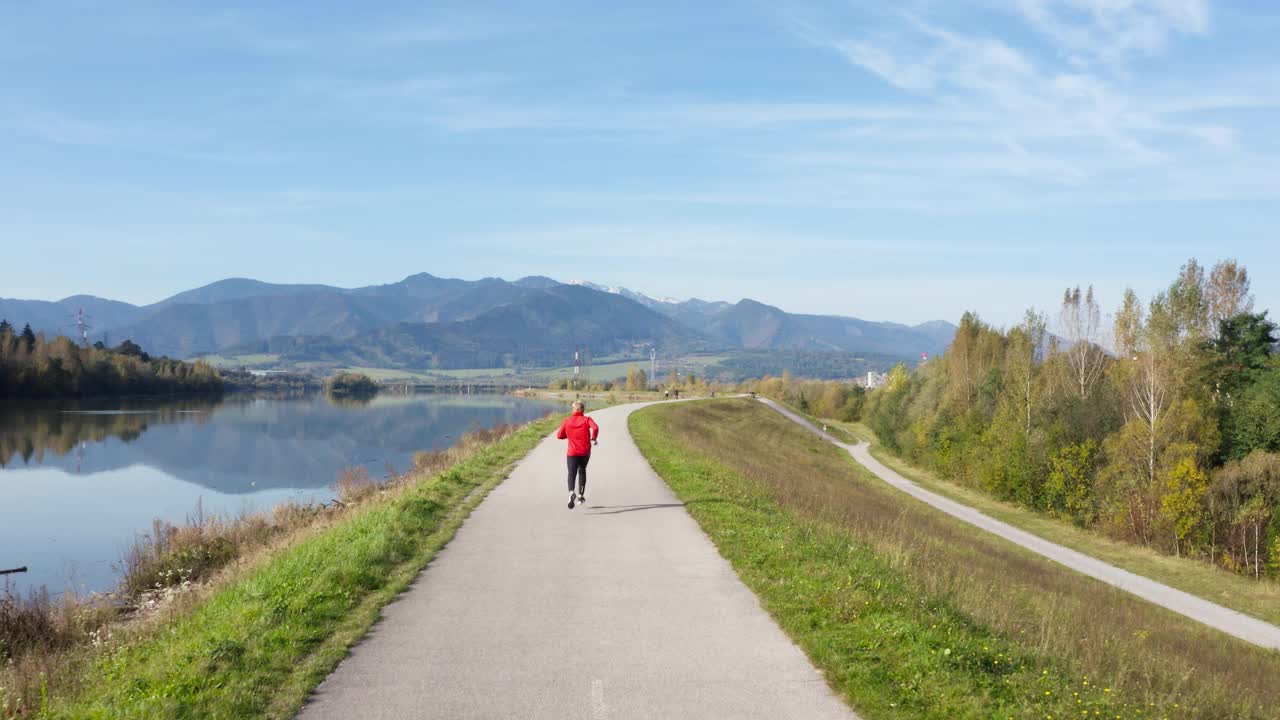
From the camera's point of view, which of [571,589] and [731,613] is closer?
[731,613]

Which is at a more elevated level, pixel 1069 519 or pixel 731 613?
pixel 731 613

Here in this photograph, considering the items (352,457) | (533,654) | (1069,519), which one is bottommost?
(1069,519)

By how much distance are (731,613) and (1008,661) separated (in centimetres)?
268

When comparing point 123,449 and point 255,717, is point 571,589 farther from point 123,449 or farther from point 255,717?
point 123,449

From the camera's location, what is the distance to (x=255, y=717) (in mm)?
6121

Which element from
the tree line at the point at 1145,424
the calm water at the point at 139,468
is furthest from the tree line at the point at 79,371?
the tree line at the point at 1145,424

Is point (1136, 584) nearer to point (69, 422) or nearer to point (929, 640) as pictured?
point (929, 640)

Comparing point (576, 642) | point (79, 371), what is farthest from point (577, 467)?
point (79, 371)

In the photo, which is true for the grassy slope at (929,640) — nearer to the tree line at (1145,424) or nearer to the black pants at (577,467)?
the black pants at (577,467)

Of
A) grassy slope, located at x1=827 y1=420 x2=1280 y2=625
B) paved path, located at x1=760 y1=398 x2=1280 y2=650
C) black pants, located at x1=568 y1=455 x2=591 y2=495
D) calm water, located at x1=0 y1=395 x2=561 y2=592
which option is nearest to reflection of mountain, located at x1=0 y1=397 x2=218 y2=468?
calm water, located at x1=0 y1=395 x2=561 y2=592

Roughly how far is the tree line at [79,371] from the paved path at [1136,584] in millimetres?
95698

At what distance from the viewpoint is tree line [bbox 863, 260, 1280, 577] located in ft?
129

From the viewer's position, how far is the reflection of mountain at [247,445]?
39.1 meters

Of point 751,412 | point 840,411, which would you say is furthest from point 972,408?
point 840,411
